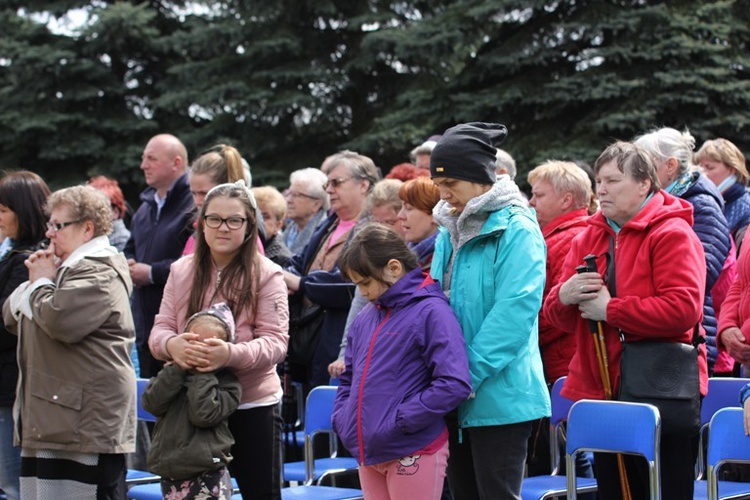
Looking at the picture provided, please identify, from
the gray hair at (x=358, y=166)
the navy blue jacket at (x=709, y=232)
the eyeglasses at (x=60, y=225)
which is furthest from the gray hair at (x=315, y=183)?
the navy blue jacket at (x=709, y=232)

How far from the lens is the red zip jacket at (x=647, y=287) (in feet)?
13.8

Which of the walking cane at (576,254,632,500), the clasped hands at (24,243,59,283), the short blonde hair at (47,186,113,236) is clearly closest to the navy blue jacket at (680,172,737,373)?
the walking cane at (576,254,632,500)

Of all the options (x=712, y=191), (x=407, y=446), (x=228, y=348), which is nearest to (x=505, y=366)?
(x=407, y=446)

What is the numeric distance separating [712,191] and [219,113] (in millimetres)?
12217

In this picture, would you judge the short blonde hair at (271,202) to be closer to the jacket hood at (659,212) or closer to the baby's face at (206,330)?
the baby's face at (206,330)

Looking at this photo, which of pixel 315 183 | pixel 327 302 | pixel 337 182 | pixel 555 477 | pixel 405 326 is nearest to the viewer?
pixel 405 326

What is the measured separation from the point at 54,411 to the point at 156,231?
2124 millimetres

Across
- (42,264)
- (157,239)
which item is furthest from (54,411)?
(157,239)

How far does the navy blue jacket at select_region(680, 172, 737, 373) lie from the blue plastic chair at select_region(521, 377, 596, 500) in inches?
32.4

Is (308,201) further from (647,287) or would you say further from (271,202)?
(647,287)

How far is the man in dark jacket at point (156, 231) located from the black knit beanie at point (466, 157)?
289cm

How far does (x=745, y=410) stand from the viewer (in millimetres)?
3998

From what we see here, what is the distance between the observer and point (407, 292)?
4168 mm

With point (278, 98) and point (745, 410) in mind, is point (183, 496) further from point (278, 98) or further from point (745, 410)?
point (278, 98)
